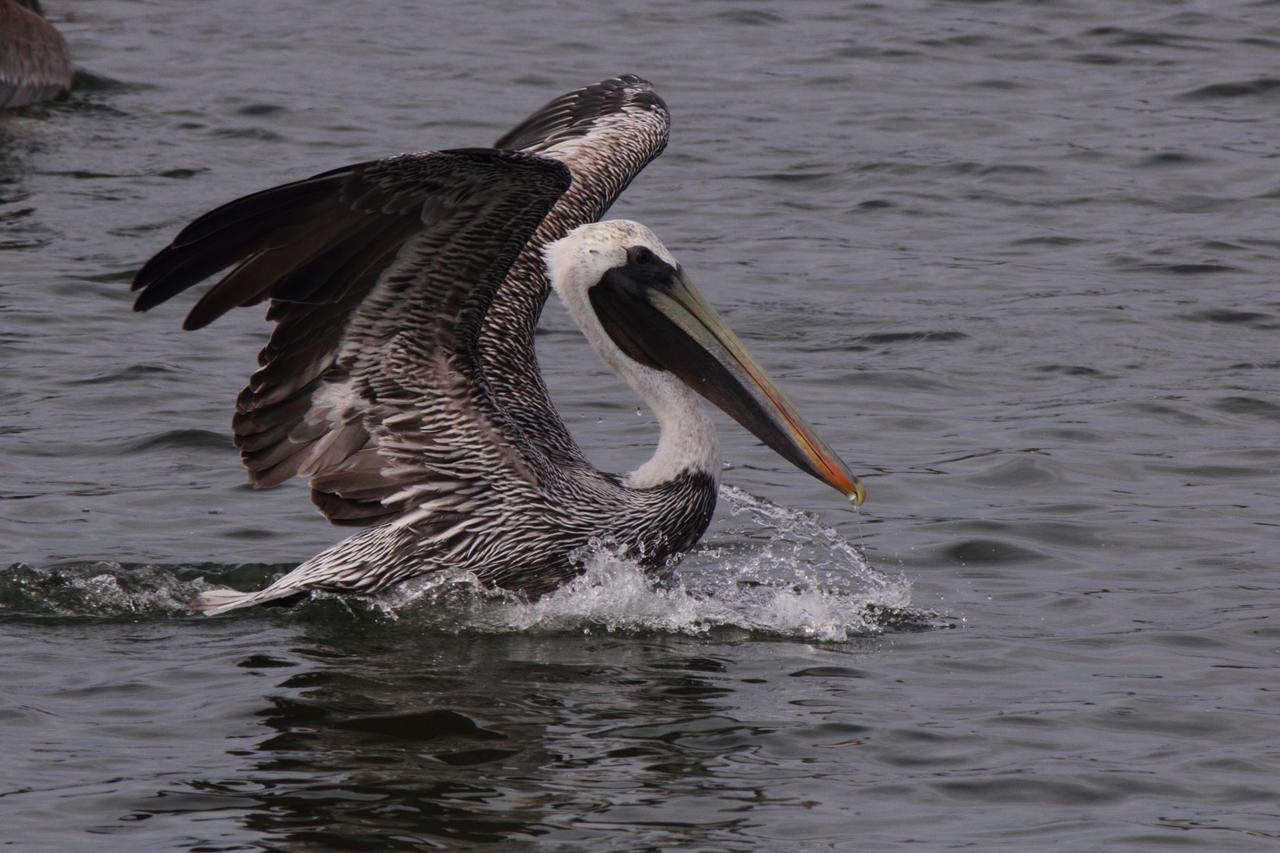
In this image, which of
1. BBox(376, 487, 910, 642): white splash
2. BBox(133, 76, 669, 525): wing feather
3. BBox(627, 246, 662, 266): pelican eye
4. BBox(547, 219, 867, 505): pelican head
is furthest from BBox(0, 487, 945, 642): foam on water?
BBox(627, 246, 662, 266): pelican eye

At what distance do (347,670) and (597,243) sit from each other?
65.2 inches

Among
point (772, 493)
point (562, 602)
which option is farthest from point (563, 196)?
point (772, 493)

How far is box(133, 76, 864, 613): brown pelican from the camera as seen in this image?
6.63 metres

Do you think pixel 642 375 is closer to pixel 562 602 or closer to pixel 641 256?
pixel 641 256

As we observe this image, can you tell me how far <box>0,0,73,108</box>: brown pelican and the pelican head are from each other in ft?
24.0

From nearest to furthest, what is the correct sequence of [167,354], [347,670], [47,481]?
1. [347,670]
2. [47,481]
3. [167,354]

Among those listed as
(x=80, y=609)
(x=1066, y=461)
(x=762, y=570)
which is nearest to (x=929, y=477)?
(x=1066, y=461)

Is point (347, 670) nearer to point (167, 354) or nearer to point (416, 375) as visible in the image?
point (416, 375)

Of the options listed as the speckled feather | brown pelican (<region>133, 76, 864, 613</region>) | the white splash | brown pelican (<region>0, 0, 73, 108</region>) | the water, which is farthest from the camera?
brown pelican (<region>0, 0, 73, 108</region>)

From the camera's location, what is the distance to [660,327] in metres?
7.08

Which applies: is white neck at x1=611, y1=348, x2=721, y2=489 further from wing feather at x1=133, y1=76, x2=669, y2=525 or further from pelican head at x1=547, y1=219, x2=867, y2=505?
wing feather at x1=133, y1=76, x2=669, y2=525

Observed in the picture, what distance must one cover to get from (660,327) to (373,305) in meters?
0.97

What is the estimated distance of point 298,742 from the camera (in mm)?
5680

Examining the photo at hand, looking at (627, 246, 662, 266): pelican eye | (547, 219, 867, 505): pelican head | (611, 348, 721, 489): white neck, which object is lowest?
(611, 348, 721, 489): white neck
